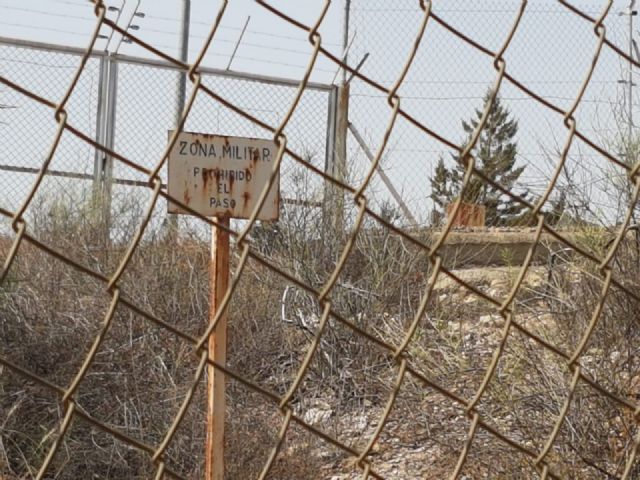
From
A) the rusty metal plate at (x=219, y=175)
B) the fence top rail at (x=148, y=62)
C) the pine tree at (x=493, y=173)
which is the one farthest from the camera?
the fence top rail at (x=148, y=62)

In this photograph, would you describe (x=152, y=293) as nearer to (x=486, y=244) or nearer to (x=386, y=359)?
(x=386, y=359)

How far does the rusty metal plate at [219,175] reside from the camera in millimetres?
3504

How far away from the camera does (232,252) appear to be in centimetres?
722

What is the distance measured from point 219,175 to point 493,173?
3199 millimetres

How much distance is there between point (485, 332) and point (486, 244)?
48.3 inches

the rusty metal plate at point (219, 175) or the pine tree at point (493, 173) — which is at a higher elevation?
the pine tree at point (493, 173)

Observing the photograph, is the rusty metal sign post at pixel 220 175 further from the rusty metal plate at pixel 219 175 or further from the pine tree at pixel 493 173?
the pine tree at pixel 493 173

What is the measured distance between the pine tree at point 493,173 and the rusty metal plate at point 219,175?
5.33 ft

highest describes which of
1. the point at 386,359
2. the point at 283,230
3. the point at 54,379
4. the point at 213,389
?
the point at 283,230

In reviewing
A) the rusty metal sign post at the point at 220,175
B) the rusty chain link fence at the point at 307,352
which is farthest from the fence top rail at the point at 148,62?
the rusty metal sign post at the point at 220,175

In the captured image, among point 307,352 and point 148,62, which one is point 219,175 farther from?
point 148,62

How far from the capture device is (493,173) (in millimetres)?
6516

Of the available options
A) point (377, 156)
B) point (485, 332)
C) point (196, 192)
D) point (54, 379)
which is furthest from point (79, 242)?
point (377, 156)

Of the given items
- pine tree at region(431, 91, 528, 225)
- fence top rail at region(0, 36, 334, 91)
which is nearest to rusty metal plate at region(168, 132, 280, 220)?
pine tree at region(431, 91, 528, 225)
